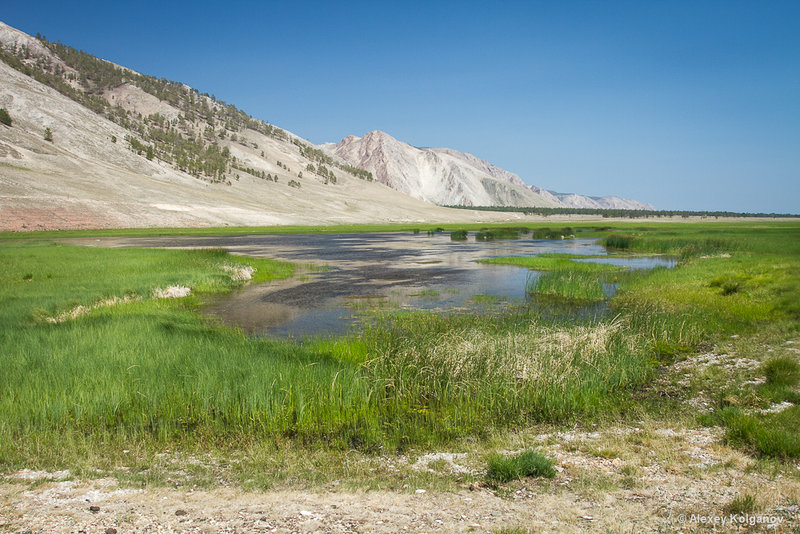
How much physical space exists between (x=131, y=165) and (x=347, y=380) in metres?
136

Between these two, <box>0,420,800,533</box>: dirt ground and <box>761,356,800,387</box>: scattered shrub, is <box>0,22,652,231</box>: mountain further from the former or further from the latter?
<box>761,356,800,387</box>: scattered shrub

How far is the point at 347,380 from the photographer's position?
420 inches

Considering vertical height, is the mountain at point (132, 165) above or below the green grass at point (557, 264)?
above

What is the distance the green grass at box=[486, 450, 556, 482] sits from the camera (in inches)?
285

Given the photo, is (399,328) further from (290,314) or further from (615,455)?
(615,455)

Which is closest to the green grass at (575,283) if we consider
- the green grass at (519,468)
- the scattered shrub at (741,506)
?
the green grass at (519,468)

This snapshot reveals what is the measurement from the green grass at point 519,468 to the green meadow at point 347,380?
1.59 meters

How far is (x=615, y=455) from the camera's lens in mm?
7926

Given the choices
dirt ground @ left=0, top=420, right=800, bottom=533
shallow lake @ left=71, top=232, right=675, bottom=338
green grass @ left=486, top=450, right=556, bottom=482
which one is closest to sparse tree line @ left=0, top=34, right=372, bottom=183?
shallow lake @ left=71, top=232, right=675, bottom=338

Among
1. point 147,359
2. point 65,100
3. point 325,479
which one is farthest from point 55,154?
point 325,479

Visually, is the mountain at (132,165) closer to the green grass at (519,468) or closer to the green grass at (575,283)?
the green grass at (575,283)

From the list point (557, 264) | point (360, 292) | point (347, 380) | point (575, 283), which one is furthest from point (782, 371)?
point (557, 264)

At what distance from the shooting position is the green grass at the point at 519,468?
7.23m

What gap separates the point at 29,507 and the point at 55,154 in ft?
414
